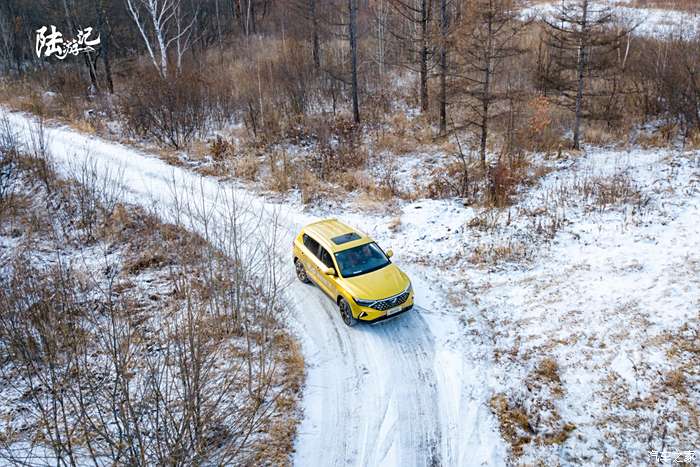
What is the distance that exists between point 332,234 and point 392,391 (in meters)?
4.48

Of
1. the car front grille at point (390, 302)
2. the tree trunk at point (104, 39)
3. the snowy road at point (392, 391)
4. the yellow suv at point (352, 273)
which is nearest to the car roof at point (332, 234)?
the yellow suv at point (352, 273)

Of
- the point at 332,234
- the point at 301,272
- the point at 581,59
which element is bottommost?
the point at 301,272

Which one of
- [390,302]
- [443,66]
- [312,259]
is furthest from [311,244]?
[443,66]

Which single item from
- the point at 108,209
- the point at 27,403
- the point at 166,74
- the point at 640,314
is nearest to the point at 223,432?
the point at 27,403

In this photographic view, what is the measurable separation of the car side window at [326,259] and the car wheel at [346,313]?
938 mm

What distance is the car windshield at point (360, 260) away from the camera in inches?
453

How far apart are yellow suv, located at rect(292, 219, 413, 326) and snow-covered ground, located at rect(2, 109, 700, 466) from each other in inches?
20.9

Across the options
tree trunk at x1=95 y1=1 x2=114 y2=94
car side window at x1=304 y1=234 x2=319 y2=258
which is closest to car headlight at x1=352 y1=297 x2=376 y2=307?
car side window at x1=304 y1=234 x2=319 y2=258

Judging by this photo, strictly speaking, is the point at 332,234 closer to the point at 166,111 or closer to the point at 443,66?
the point at 443,66

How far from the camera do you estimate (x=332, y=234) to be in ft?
41.0

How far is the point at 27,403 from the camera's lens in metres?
8.85

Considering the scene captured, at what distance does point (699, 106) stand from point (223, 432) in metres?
23.8

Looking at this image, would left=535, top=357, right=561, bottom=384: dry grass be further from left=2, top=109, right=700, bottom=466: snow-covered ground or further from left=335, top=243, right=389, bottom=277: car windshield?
left=335, top=243, right=389, bottom=277: car windshield

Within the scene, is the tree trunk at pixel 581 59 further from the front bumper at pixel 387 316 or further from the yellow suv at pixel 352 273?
the front bumper at pixel 387 316
